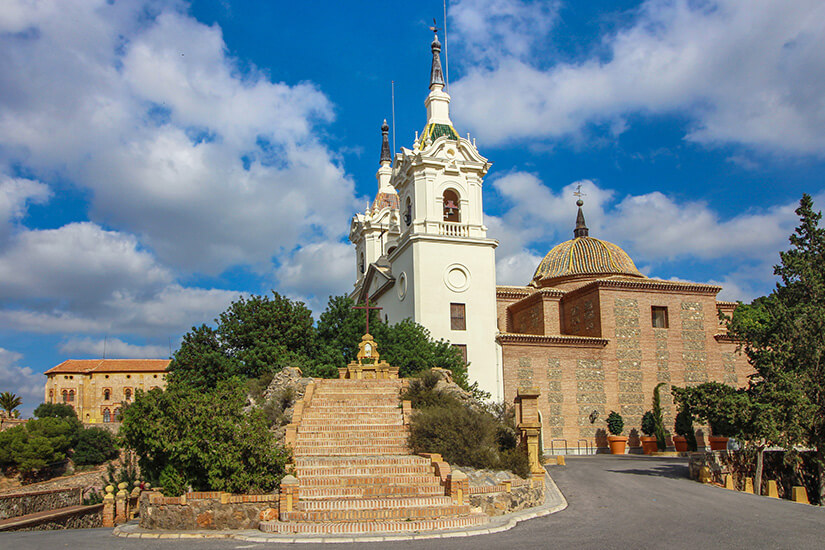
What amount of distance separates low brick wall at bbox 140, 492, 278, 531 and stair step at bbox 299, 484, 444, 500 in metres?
0.72

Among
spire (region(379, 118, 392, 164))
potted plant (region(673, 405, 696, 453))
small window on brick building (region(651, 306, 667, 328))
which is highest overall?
spire (region(379, 118, 392, 164))

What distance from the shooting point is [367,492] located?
12086 millimetres

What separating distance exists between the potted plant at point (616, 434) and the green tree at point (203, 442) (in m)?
21.9

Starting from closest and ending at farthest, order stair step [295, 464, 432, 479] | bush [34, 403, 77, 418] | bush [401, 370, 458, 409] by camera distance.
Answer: stair step [295, 464, 432, 479]
bush [401, 370, 458, 409]
bush [34, 403, 77, 418]

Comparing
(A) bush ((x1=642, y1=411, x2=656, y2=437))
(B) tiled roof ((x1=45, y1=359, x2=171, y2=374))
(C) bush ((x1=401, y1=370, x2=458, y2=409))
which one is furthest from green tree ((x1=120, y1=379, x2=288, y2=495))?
(B) tiled roof ((x1=45, y1=359, x2=171, y2=374))

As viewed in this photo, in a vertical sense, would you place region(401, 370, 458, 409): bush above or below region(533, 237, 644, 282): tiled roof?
below

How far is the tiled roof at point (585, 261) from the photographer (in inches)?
1567

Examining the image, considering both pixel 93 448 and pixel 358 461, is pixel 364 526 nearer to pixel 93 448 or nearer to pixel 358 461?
pixel 358 461

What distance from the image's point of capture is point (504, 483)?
42.9 feet

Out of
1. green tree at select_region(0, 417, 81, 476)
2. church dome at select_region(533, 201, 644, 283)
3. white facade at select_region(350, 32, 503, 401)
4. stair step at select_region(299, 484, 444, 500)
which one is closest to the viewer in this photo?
stair step at select_region(299, 484, 444, 500)

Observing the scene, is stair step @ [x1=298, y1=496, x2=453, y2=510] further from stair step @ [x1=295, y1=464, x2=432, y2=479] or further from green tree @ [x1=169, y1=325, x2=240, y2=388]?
green tree @ [x1=169, y1=325, x2=240, y2=388]

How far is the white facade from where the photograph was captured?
31953mm

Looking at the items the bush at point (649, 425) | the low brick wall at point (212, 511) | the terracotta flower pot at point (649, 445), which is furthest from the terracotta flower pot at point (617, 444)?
the low brick wall at point (212, 511)

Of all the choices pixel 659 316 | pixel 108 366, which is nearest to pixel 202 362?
pixel 659 316
